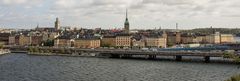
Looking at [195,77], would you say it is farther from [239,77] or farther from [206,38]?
[206,38]

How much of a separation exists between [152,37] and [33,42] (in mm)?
40041

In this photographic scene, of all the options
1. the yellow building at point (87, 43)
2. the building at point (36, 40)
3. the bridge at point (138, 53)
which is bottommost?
the bridge at point (138, 53)

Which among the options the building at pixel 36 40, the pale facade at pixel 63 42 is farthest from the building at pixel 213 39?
the building at pixel 36 40

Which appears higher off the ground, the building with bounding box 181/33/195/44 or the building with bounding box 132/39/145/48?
the building with bounding box 181/33/195/44

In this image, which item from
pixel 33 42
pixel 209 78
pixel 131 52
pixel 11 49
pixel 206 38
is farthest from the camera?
pixel 206 38

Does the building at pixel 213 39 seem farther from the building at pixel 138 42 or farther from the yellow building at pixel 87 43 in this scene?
the yellow building at pixel 87 43

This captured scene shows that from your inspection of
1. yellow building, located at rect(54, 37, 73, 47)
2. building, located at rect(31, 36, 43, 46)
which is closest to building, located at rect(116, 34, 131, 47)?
yellow building, located at rect(54, 37, 73, 47)

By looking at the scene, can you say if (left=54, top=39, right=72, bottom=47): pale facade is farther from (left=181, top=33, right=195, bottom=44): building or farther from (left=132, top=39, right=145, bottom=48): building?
(left=181, top=33, right=195, bottom=44): building

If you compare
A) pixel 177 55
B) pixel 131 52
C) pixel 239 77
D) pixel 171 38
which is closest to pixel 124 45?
pixel 171 38

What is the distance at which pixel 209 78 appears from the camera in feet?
167

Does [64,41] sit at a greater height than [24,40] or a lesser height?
lesser

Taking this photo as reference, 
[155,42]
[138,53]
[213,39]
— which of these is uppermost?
[213,39]

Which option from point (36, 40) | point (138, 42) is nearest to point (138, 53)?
point (138, 42)

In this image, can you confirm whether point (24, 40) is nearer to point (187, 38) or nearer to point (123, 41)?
point (123, 41)
